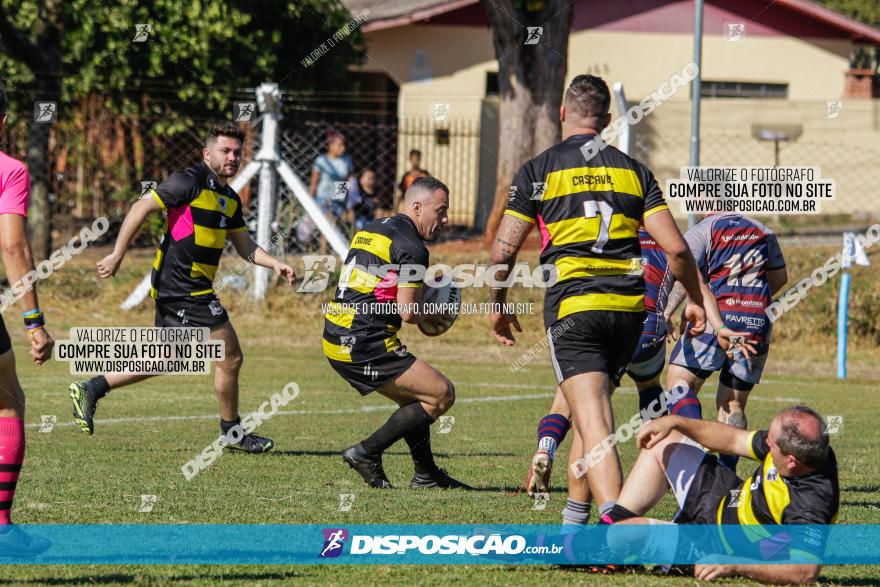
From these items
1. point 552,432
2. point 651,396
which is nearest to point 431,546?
point 552,432

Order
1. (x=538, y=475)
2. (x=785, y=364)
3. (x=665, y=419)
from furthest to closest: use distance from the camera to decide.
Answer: (x=785, y=364), (x=538, y=475), (x=665, y=419)

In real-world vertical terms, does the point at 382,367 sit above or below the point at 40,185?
below

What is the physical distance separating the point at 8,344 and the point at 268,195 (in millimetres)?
11491

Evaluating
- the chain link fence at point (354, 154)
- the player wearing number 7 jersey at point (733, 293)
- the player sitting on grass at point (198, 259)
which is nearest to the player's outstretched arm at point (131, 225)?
the player sitting on grass at point (198, 259)

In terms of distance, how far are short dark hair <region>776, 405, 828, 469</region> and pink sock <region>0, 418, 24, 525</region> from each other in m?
3.28

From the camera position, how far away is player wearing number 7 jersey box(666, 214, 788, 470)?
27.0 feet

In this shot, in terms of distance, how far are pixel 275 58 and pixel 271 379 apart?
34.7 ft

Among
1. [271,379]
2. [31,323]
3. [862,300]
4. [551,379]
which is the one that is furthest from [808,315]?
[31,323]

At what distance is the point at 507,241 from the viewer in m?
5.98

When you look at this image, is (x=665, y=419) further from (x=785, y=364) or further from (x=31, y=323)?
(x=785, y=364)

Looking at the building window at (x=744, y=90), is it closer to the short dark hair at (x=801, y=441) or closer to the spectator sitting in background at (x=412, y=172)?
the spectator sitting in background at (x=412, y=172)

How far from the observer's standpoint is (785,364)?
15945mm

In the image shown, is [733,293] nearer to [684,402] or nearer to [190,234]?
[684,402]

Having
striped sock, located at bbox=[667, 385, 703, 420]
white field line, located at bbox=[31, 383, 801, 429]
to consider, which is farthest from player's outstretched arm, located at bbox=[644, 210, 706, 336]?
white field line, located at bbox=[31, 383, 801, 429]
